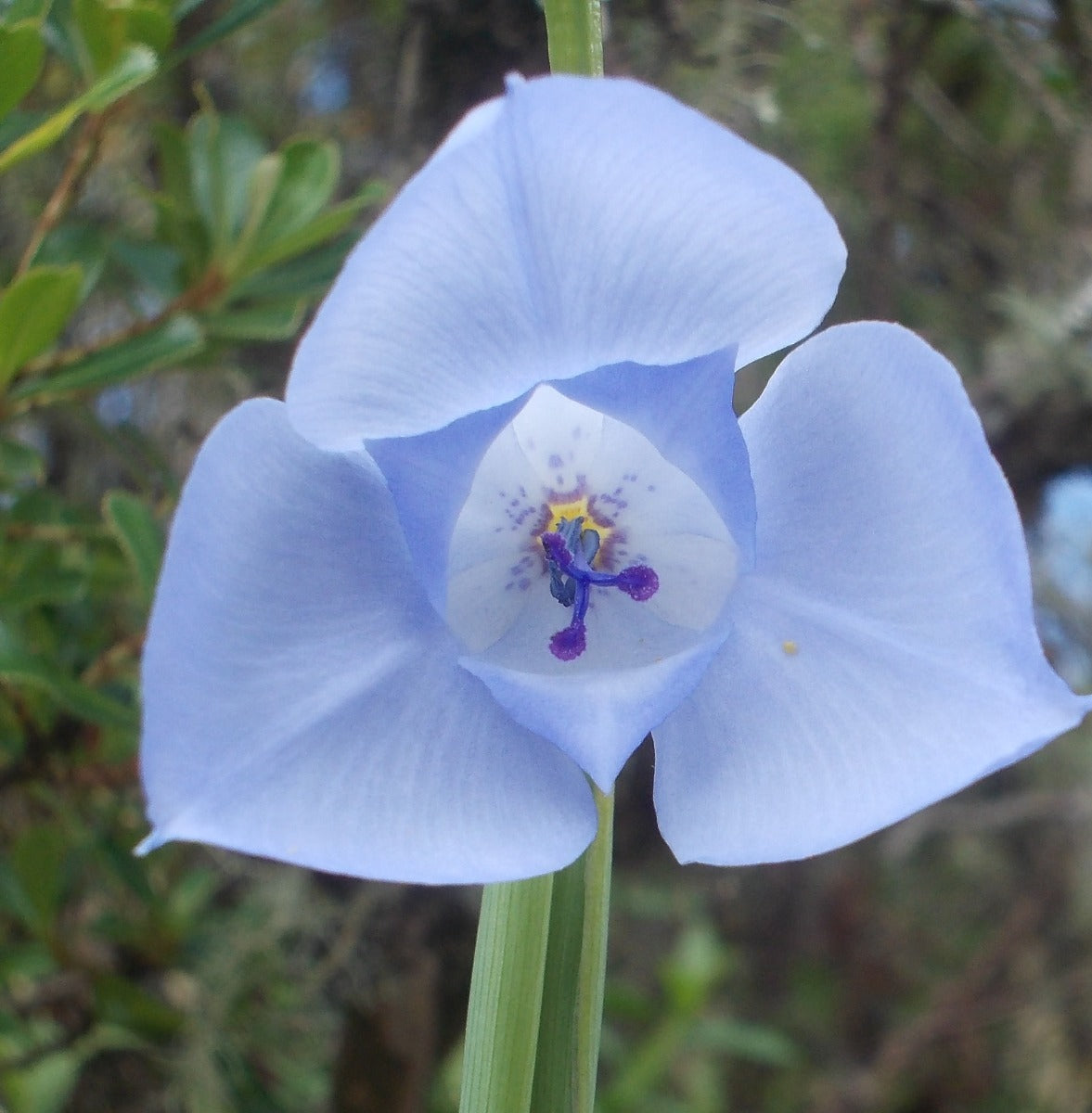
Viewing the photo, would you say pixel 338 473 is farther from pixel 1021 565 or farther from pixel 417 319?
pixel 1021 565

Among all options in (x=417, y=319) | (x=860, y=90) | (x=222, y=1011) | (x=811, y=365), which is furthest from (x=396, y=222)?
(x=860, y=90)

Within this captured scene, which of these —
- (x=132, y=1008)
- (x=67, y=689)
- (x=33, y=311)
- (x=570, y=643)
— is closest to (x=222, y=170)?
(x=33, y=311)

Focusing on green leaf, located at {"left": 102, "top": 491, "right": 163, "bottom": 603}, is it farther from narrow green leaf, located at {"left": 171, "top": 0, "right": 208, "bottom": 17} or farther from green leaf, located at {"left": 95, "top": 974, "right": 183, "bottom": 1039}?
green leaf, located at {"left": 95, "top": 974, "right": 183, "bottom": 1039}

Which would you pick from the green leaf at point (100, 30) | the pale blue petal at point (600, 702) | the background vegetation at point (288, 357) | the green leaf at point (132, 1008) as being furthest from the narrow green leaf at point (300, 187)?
the green leaf at point (132, 1008)

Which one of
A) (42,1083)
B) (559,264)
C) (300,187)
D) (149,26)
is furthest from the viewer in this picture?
(42,1083)

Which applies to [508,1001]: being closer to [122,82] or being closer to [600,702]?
[600,702]

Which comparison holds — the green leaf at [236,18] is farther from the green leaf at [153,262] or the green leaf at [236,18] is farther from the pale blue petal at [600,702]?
the pale blue petal at [600,702]
